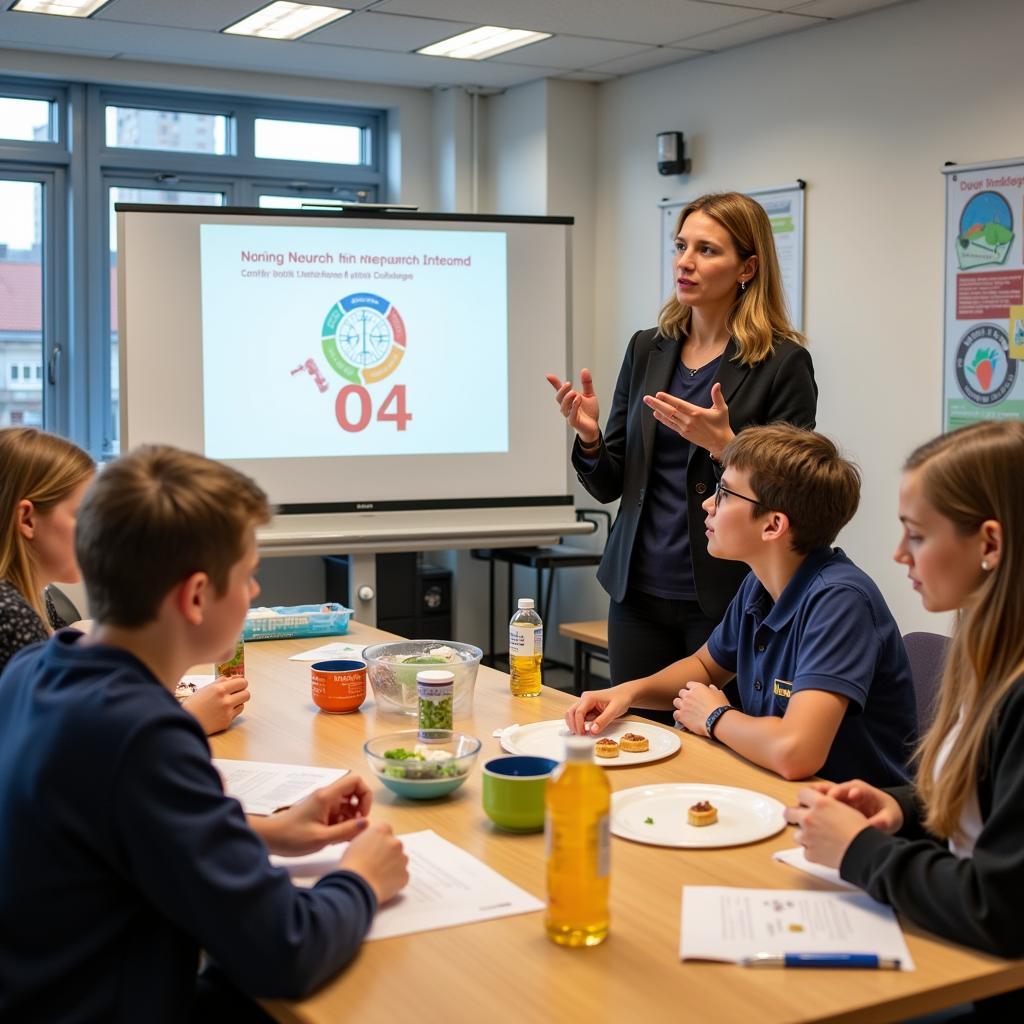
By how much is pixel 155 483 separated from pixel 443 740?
68cm

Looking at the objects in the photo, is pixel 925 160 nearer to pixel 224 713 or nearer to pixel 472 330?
pixel 472 330

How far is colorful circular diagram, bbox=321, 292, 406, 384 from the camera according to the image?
4566mm

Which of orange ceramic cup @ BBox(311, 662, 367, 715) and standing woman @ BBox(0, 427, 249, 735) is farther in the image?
orange ceramic cup @ BBox(311, 662, 367, 715)

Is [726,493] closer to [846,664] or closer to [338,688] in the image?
[846,664]

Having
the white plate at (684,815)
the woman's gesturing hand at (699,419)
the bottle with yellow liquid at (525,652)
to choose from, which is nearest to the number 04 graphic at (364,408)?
the woman's gesturing hand at (699,419)

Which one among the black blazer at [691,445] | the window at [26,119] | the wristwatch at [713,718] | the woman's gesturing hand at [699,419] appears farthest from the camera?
the window at [26,119]

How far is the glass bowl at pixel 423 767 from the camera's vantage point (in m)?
1.71

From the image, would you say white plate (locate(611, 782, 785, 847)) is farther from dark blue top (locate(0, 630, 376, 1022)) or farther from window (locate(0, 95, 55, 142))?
window (locate(0, 95, 55, 142))

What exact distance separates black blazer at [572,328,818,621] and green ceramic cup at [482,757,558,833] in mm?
1095

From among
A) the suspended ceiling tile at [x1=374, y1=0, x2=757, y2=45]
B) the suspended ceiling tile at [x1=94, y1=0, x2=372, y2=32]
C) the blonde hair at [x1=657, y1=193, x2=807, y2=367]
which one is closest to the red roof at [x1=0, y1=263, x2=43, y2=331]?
the suspended ceiling tile at [x1=94, y1=0, x2=372, y2=32]

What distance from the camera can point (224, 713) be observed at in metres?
2.10

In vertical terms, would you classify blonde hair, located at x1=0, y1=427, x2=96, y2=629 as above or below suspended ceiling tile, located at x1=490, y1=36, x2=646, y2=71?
below

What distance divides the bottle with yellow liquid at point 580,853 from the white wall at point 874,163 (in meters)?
3.10

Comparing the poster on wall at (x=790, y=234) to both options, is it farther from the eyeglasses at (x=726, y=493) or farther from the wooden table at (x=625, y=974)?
the wooden table at (x=625, y=974)
